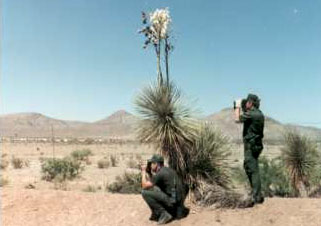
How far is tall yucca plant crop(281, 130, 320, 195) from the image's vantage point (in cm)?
1366

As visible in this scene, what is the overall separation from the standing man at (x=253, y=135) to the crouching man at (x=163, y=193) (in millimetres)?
1518

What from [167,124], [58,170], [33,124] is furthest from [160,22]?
[33,124]

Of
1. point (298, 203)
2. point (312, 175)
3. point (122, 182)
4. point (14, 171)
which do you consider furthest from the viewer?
point (14, 171)

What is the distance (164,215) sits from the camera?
10.4 metres

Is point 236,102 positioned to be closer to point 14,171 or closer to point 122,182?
point 122,182

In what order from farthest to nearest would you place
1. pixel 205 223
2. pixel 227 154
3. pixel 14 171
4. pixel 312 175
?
pixel 14 171
pixel 312 175
pixel 227 154
pixel 205 223

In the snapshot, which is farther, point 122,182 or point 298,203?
point 122,182

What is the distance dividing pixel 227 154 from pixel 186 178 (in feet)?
3.89

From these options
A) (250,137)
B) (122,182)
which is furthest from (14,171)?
(250,137)

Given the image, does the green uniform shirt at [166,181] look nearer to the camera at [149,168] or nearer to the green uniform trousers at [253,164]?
the camera at [149,168]

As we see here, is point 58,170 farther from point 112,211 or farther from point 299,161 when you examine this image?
point 299,161

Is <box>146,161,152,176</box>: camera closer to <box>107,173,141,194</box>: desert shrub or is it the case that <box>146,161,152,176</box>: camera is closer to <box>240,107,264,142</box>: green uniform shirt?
<box>240,107,264,142</box>: green uniform shirt

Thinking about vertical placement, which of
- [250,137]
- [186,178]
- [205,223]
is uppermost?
[250,137]

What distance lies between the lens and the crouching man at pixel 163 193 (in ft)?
34.0
